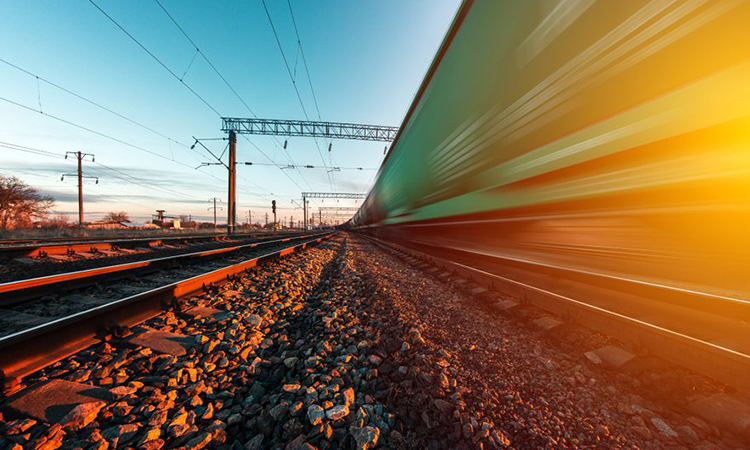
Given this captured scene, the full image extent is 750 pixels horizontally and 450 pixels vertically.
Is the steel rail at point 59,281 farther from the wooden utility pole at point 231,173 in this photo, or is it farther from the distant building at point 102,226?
the distant building at point 102,226

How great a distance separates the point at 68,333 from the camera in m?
1.62

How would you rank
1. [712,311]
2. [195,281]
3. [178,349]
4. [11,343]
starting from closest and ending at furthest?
1. [712,311]
2. [11,343]
3. [178,349]
4. [195,281]

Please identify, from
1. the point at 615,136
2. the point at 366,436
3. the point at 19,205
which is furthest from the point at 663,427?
the point at 19,205

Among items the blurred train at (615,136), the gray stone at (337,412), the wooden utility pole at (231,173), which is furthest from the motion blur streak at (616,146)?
the wooden utility pole at (231,173)

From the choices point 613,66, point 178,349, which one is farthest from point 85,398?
point 613,66

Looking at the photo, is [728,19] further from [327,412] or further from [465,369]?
[327,412]

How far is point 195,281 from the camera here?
2.82 metres

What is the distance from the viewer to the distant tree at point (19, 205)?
24.5 metres

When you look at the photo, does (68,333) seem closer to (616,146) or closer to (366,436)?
(366,436)

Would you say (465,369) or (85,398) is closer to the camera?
(85,398)

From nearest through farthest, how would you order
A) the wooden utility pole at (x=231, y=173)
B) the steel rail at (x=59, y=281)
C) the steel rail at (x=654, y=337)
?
the steel rail at (x=654, y=337)
the steel rail at (x=59, y=281)
the wooden utility pole at (x=231, y=173)

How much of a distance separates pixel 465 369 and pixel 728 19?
6.24 feet

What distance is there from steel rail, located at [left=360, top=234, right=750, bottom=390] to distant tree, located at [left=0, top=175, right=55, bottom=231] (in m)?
40.7

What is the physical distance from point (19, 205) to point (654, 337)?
143ft
